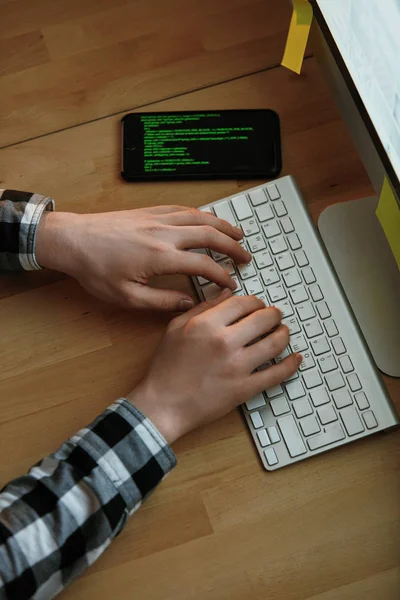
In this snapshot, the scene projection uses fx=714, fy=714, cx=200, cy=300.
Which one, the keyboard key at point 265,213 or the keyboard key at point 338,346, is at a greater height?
the keyboard key at point 265,213

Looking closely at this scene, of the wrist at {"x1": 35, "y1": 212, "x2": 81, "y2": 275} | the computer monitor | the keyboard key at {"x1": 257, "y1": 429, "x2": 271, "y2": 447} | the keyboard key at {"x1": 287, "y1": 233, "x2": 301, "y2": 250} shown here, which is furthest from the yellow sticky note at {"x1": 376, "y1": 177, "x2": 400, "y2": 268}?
the wrist at {"x1": 35, "y1": 212, "x2": 81, "y2": 275}

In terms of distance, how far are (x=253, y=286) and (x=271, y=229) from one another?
7 cm

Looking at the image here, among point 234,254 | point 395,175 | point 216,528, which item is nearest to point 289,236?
point 234,254

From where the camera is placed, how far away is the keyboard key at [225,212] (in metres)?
0.81

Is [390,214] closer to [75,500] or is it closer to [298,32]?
[298,32]

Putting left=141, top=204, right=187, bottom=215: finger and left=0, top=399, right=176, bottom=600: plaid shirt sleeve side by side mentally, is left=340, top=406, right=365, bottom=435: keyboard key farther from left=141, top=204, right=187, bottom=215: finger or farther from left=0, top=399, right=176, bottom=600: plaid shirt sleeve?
left=141, top=204, right=187, bottom=215: finger

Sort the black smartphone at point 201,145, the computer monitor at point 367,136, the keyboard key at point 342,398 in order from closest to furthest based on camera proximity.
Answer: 1. the computer monitor at point 367,136
2. the keyboard key at point 342,398
3. the black smartphone at point 201,145

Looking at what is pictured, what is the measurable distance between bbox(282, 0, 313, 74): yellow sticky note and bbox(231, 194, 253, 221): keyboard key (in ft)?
0.50

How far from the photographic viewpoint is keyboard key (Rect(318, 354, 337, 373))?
0.73m

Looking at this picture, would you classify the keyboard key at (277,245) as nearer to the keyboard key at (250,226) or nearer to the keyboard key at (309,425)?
the keyboard key at (250,226)

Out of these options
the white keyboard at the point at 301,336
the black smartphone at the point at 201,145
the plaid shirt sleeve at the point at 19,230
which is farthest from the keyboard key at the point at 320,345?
the plaid shirt sleeve at the point at 19,230

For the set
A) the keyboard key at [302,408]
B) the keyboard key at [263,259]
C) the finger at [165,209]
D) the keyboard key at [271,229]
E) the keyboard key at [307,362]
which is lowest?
the keyboard key at [302,408]

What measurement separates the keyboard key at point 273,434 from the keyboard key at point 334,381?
70 mm

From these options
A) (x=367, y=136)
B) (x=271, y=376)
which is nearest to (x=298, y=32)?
(x=367, y=136)
